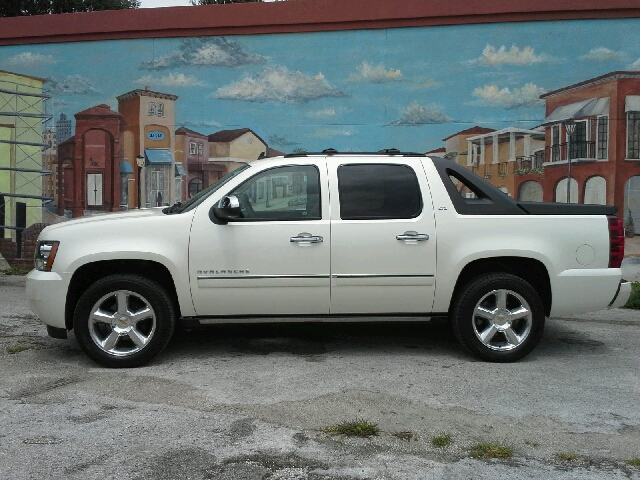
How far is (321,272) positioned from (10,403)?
8.40ft

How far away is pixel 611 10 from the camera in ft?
35.3

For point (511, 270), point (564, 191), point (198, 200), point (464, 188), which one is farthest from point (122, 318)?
point (564, 191)

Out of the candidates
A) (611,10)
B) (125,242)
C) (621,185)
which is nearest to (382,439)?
(125,242)

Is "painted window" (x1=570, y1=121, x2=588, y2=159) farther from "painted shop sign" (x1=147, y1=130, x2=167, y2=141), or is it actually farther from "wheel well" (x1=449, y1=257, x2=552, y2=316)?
"painted shop sign" (x1=147, y1=130, x2=167, y2=141)

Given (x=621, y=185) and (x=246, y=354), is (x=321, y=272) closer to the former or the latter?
(x=246, y=354)

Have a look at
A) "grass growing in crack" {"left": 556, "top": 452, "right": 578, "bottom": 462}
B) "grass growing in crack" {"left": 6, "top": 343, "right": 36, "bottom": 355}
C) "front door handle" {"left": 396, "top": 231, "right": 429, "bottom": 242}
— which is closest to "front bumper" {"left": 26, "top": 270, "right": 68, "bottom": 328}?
"grass growing in crack" {"left": 6, "top": 343, "right": 36, "bottom": 355}

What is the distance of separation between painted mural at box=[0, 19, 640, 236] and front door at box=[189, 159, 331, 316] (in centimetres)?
538

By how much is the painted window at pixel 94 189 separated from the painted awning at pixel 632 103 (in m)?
8.52

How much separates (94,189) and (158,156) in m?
1.30

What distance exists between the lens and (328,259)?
19.9ft

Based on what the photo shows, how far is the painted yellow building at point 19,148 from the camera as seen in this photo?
12.5 metres

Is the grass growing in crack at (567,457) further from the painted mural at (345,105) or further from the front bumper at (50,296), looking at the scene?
the painted mural at (345,105)

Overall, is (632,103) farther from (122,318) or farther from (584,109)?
(122,318)

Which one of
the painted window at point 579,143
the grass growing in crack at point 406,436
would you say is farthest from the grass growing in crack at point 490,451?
the painted window at point 579,143
